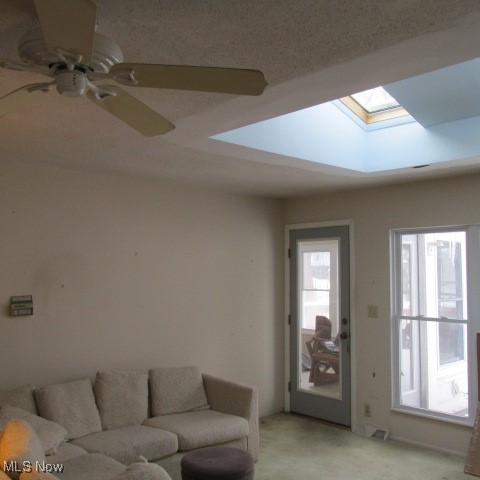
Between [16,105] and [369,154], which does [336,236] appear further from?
[16,105]

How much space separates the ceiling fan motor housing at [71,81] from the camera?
1.56m

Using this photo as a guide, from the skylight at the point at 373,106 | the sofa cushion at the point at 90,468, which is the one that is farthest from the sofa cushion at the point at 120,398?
the skylight at the point at 373,106

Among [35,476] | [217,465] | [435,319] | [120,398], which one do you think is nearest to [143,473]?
[35,476]

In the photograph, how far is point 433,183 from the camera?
182 inches

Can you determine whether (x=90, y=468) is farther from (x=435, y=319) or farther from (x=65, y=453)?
(x=435, y=319)

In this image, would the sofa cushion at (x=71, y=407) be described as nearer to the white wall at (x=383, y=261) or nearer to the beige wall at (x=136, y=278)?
the beige wall at (x=136, y=278)

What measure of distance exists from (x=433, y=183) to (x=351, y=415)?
240 centimetres

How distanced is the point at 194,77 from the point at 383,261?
374 centimetres

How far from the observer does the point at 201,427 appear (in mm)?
3824

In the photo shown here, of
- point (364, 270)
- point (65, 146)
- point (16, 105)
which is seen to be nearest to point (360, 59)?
point (16, 105)

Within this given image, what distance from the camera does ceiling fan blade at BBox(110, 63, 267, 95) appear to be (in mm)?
1542

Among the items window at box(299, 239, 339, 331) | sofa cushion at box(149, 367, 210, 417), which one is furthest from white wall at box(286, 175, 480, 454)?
sofa cushion at box(149, 367, 210, 417)

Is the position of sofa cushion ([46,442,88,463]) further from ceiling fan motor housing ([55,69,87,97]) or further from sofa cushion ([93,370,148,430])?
ceiling fan motor housing ([55,69,87,97])

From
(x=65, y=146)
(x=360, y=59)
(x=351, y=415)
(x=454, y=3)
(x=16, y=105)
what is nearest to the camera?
(x=454, y=3)
